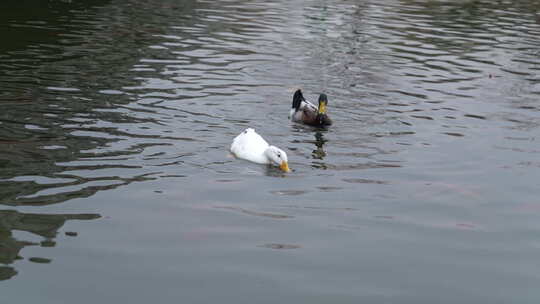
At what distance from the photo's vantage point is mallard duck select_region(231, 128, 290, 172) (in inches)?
457

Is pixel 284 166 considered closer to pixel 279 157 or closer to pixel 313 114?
pixel 279 157

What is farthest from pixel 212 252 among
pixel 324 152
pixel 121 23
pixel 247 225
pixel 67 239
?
pixel 121 23

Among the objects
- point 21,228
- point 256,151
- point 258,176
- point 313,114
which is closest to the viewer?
point 21,228

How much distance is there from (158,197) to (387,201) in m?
Answer: 3.05

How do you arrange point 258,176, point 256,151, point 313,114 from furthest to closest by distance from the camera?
1. point 313,114
2. point 256,151
3. point 258,176

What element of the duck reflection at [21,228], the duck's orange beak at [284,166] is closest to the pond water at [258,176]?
the duck reflection at [21,228]

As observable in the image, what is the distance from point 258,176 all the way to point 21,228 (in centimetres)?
386

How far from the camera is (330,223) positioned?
31.1 feet

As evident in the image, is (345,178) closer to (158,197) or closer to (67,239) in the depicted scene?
(158,197)

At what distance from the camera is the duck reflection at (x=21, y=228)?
7895mm

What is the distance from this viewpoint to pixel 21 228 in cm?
865

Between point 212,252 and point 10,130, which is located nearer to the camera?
point 212,252

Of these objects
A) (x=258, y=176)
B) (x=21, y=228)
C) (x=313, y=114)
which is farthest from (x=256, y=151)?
(x=21, y=228)

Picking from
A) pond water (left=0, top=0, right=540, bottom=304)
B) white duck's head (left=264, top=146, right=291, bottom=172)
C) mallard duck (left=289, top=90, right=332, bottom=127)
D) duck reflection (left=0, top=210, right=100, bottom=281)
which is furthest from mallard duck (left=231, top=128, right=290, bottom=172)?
duck reflection (left=0, top=210, right=100, bottom=281)
